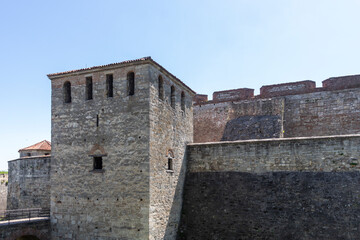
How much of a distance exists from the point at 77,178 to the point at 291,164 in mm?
8957

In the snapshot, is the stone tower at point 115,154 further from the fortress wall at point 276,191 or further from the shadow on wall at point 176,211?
the fortress wall at point 276,191

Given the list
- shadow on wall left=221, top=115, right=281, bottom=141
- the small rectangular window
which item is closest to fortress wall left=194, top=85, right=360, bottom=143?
shadow on wall left=221, top=115, right=281, bottom=141

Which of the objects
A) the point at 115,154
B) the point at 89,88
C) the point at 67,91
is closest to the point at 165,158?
the point at 115,154

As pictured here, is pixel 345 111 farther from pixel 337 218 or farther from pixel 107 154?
pixel 107 154

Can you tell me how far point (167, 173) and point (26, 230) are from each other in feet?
19.9

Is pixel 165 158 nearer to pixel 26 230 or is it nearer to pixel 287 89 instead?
pixel 26 230

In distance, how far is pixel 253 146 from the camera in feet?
45.0

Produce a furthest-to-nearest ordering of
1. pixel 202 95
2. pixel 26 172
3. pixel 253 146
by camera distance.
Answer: pixel 202 95 → pixel 26 172 → pixel 253 146

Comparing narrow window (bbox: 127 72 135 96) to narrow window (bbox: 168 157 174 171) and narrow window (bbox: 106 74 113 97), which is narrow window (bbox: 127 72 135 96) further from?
narrow window (bbox: 168 157 174 171)

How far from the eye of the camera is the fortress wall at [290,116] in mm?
19594

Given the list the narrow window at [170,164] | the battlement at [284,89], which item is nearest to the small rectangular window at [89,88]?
the narrow window at [170,164]

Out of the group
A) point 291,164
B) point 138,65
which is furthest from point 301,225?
point 138,65

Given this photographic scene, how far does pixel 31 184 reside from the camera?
62.0 feet

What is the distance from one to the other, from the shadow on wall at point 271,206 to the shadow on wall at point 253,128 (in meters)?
6.87
